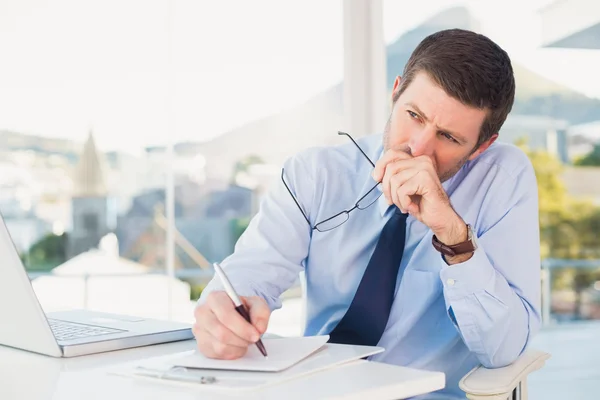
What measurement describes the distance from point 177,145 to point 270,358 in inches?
195

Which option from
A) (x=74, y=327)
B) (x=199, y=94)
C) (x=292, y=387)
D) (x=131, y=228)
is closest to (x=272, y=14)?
(x=199, y=94)

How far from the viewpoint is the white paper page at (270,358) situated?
3.47 ft

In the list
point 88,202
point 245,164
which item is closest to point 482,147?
point 245,164

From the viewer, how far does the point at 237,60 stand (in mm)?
5727

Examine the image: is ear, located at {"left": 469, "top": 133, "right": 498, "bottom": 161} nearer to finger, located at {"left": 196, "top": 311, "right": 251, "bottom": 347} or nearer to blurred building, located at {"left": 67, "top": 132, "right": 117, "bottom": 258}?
finger, located at {"left": 196, "top": 311, "right": 251, "bottom": 347}

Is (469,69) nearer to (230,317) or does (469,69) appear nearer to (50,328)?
(230,317)

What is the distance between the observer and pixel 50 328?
122 centimetres

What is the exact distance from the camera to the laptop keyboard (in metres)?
1.35

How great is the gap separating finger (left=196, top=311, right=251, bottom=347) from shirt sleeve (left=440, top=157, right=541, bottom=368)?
1.82 ft

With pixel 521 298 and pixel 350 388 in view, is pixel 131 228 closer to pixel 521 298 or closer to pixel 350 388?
pixel 521 298

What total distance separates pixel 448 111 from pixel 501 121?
19 cm

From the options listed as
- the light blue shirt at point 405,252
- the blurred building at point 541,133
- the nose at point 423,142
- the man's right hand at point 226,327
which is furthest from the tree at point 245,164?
the man's right hand at point 226,327

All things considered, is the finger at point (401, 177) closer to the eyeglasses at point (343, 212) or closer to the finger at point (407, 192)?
the finger at point (407, 192)

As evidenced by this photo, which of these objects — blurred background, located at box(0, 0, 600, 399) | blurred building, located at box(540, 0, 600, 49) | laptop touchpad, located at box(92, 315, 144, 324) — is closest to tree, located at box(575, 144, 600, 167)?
blurred background, located at box(0, 0, 600, 399)
